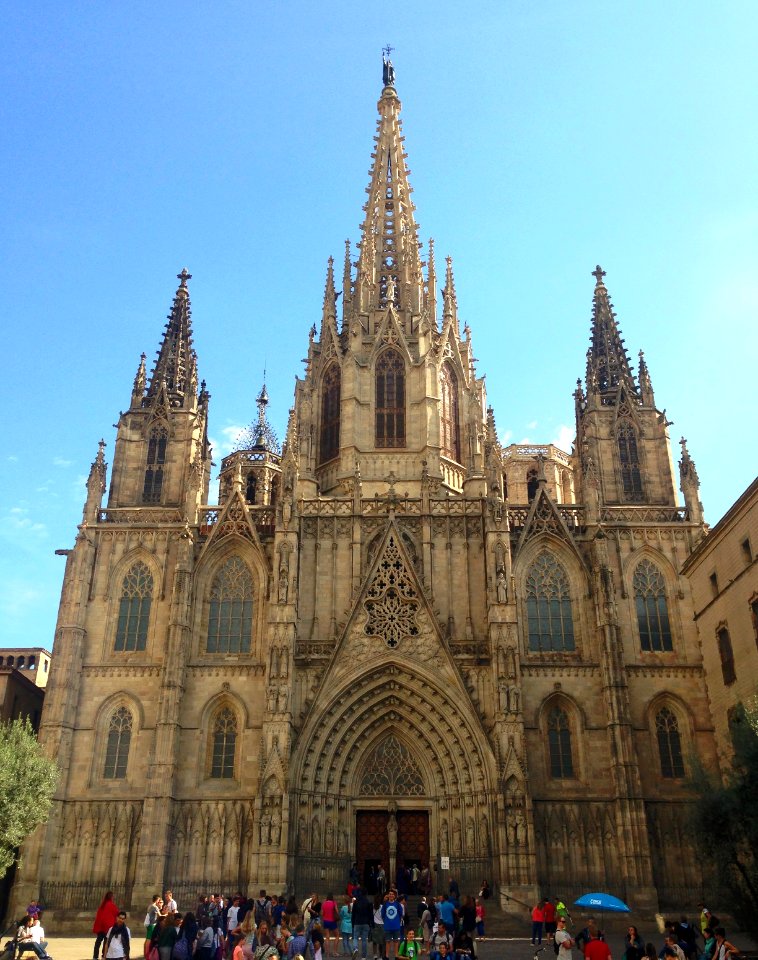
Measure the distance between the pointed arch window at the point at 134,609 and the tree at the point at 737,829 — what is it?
22434 millimetres

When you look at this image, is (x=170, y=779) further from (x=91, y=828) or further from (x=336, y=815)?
(x=336, y=815)

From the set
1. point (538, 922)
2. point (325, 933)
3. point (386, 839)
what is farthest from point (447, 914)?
point (386, 839)

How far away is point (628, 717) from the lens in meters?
33.9

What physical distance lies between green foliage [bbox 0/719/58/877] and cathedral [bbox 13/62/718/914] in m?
3.43

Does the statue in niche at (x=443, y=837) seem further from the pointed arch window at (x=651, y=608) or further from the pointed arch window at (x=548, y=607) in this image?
the pointed arch window at (x=651, y=608)

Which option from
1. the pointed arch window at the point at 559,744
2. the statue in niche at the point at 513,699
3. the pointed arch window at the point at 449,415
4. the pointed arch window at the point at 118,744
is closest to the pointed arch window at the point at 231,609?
the pointed arch window at the point at 118,744

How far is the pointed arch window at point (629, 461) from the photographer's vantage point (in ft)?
134

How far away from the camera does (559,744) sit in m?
35.0

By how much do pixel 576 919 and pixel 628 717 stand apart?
7.17m

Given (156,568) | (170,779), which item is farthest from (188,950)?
(156,568)

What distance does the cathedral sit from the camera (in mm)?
32812

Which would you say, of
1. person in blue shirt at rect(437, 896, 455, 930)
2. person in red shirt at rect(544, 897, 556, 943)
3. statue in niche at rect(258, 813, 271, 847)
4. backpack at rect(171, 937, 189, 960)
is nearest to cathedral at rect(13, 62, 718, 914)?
statue in niche at rect(258, 813, 271, 847)

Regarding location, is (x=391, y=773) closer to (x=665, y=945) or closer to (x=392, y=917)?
(x=392, y=917)

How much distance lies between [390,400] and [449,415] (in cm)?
290
